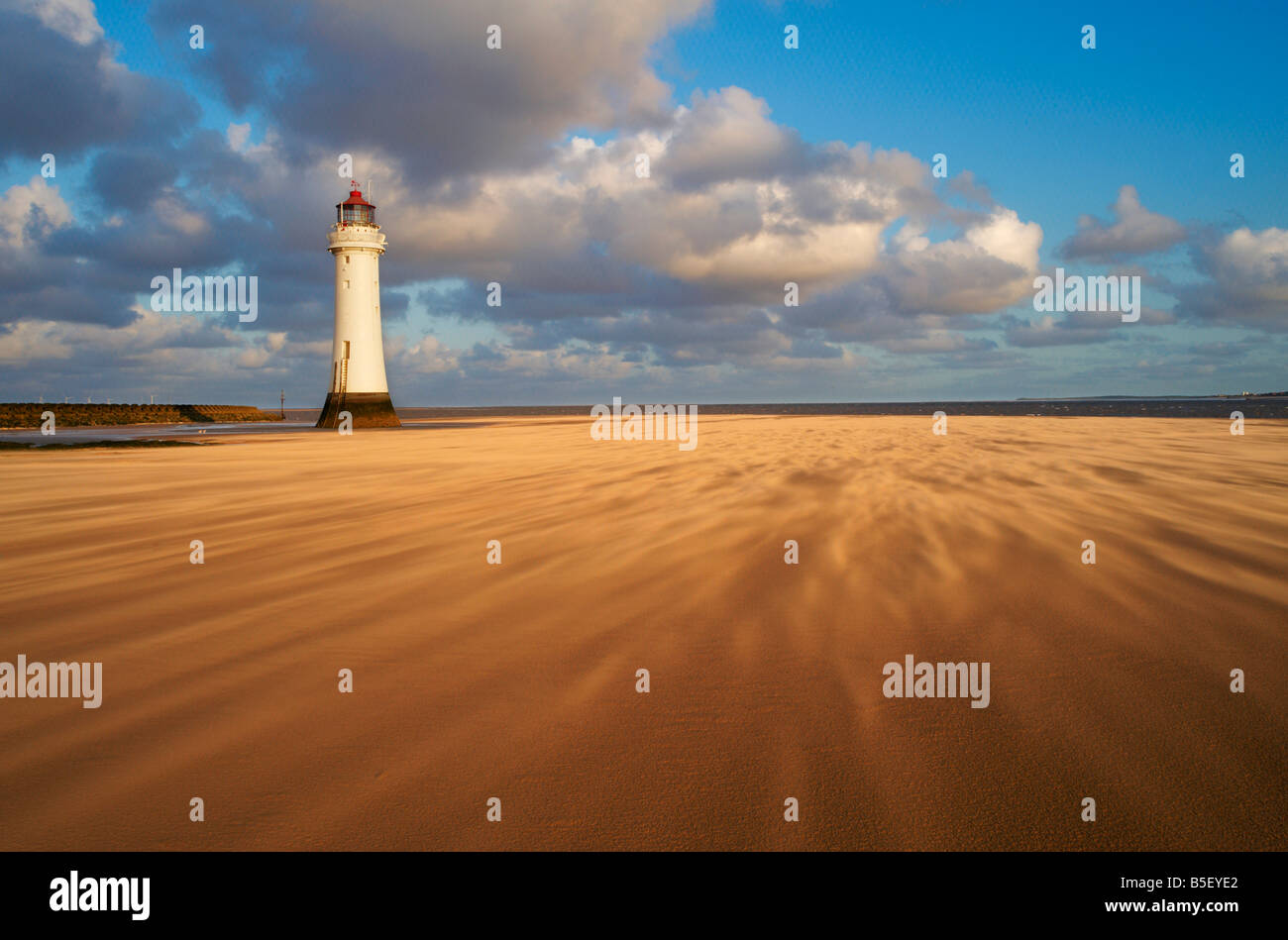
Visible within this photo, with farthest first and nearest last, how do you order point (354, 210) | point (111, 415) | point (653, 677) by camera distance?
point (111, 415), point (354, 210), point (653, 677)

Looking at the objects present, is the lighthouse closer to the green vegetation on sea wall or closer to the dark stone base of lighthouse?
the dark stone base of lighthouse

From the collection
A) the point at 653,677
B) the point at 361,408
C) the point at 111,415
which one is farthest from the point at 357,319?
the point at 653,677

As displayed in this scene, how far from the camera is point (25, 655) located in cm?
416

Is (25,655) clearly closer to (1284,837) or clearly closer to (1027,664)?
(1027,664)

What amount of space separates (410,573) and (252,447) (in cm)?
1801

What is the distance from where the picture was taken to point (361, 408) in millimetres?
34438

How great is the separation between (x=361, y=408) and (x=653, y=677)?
34.1 meters

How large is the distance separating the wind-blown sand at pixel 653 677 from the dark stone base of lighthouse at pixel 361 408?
87.2 ft
